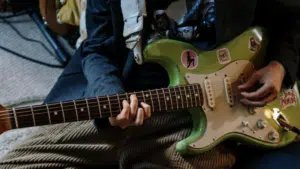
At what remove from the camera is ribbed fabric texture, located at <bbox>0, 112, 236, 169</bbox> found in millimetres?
859

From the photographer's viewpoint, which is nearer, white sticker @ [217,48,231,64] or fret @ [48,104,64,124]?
fret @ [48,104,64,124]

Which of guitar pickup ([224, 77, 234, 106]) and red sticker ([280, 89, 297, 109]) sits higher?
guitar pickup ([224, 77, 234, 106])

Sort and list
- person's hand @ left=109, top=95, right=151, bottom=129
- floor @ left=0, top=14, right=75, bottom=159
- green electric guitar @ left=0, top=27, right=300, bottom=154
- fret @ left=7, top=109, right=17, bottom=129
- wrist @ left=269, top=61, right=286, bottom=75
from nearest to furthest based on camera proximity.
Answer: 1. fret @ left=7, top=109, right=17, bottom=129
2. person's hand @ left=109, top=95, right=151, bottom=129
3. green electric guitar @ left=0, top=27, right=300, bottom=154
4. wrist @ left=269, top=61, right=286, bottom=75
5. floor @ left=0, top=14, right=75, bottom=159

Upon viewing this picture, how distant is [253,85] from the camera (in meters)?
0.98

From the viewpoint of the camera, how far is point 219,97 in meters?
0.95

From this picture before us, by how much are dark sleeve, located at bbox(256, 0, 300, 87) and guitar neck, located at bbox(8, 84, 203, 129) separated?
258mm

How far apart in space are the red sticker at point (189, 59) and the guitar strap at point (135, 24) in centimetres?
10

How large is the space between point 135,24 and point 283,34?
414 millimetres

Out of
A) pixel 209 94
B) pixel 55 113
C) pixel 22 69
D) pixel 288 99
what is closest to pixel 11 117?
pixel 55 113

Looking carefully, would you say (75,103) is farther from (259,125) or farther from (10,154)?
(259,125)

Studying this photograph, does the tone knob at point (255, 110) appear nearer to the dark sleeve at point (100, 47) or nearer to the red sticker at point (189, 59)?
the red sticker at point (189, 59)

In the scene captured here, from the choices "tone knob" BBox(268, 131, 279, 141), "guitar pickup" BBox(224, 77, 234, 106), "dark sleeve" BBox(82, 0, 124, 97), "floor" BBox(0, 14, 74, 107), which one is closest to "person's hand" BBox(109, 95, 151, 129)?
"dark sleeve" BBox(82, 0, 124, 97)

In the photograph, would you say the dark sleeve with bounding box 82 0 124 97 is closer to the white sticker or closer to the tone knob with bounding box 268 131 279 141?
the white sticker

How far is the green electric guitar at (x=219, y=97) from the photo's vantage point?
88 cm
